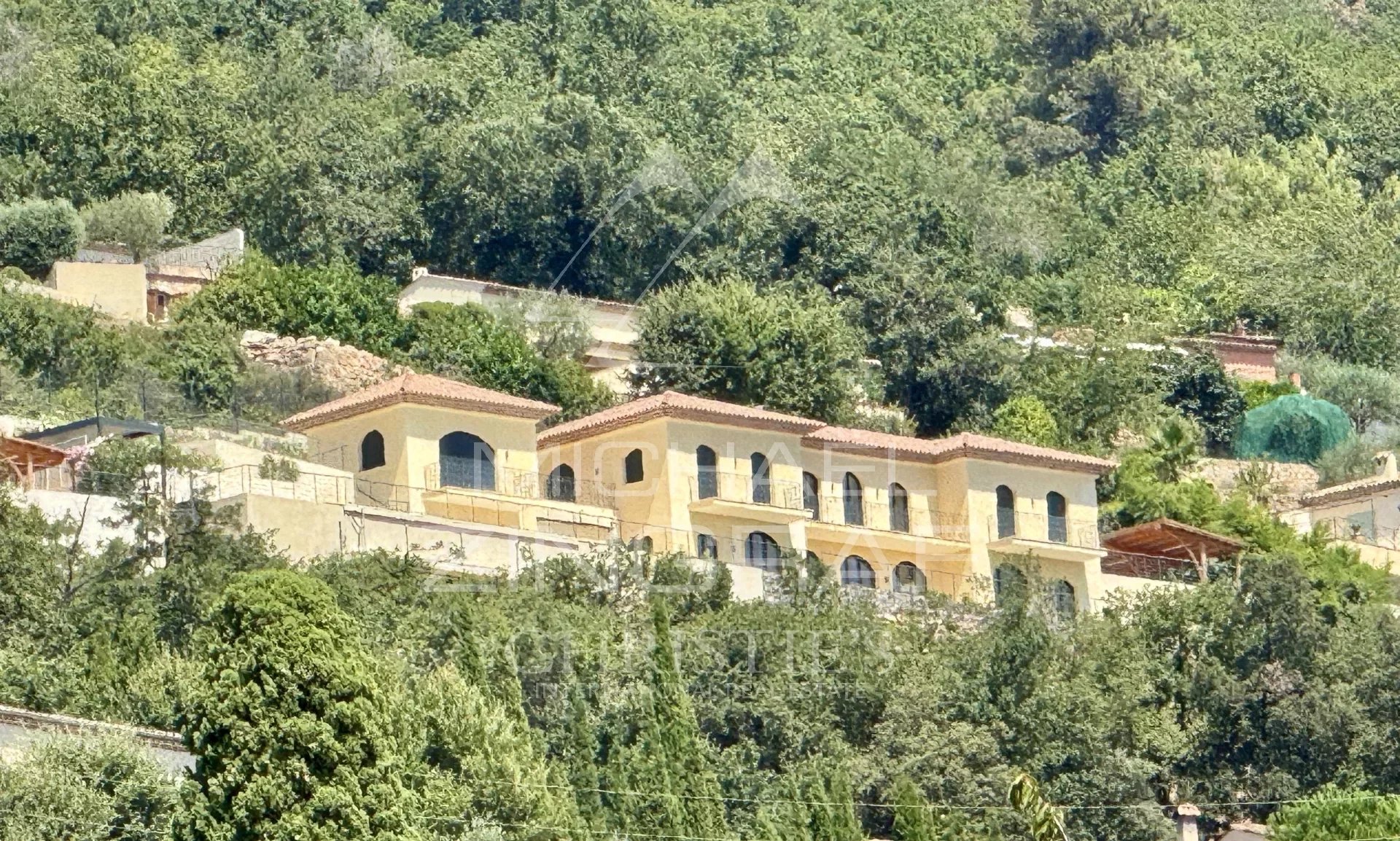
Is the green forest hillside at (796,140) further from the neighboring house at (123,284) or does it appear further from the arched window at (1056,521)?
the arched window at (1056,521)

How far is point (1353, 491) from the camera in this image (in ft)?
204

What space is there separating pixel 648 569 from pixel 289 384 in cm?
1305

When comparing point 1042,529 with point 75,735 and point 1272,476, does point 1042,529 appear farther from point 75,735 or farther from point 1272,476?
point 75,735

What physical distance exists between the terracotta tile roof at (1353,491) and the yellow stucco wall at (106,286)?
75.4 ft

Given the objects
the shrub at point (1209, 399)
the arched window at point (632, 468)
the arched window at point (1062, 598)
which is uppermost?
the shrub at point (1209, 399)

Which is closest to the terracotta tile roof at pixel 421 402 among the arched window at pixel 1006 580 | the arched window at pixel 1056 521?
the arched window at pixel 1006 580

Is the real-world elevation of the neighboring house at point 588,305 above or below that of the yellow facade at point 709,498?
above

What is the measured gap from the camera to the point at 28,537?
A: 151 ft

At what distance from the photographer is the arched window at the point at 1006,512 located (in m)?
56.6

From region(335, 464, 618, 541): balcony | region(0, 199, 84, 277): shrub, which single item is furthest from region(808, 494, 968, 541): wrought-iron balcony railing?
region(0, 199, 84, 277): shrub

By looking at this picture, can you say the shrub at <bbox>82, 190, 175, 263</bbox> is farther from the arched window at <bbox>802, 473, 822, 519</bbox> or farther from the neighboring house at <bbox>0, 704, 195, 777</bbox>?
the neighboring house at <bbox>0, 704, 195, 777</bbox>

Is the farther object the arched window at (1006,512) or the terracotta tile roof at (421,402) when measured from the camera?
the arched window at (1006,512)

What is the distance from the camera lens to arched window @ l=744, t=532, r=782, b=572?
53.4 m

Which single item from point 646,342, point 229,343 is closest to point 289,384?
point 229,343
